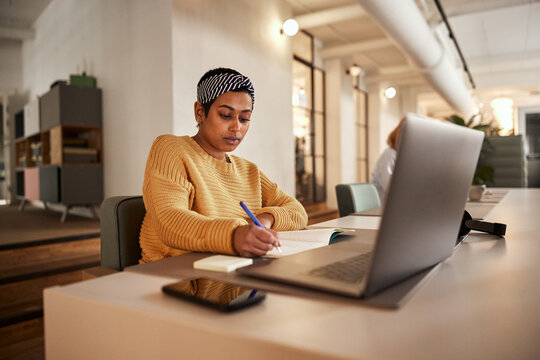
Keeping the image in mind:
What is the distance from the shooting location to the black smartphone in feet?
1.49

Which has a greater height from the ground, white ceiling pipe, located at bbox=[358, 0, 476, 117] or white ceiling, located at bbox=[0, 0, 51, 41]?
white ceiling, located at bbox=[0, 0, 51, 41]

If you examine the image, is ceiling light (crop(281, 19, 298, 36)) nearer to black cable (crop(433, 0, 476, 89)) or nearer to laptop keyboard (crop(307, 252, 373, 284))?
black cable (crop(433, 0, 476, 89))

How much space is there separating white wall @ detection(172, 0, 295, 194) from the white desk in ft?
11.2

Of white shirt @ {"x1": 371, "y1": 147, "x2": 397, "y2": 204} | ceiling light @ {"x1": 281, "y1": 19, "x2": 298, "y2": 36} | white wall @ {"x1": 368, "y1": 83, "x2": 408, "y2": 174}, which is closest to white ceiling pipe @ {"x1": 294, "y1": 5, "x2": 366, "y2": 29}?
ceiling light @ {"x1": 281, "y1": 19, "x2": 298, "y2": 36}

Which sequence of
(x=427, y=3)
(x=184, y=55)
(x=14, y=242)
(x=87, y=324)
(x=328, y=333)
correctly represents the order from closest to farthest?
(x=328, y=333), (x=87, y=324), (x=14, y=242), (x=184, y=55), (x=427, y=3)

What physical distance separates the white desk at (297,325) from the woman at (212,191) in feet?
0.66

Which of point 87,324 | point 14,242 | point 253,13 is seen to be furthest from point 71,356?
point 253,13

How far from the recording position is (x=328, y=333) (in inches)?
15.3

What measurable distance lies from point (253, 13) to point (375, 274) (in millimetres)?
4929

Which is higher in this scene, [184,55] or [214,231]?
[184,55]

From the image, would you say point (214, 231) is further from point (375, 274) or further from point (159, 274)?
point (375, 274)

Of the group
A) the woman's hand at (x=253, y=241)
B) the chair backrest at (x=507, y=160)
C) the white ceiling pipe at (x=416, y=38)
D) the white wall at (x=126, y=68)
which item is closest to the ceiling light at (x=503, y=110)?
the white ceiling pipe at (x=416, y=38)

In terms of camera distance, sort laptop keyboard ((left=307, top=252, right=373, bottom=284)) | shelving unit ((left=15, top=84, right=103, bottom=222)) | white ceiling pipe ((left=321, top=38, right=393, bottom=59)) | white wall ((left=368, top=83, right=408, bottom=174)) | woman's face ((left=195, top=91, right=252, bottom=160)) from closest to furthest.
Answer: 1. laptop keyboard ((left=307, top=252, right=373, bottom=284))
2. woman's face ((left=195, top=91, right=252, bottom=160))
3. shelving unit ((left=15, top=84, right=103, bottom=222))
4. white ceiling pipe ((left=321, top=38, right=393, bottom=59))
5. white wall ((left=368, top=83, right=408, bottom=174))

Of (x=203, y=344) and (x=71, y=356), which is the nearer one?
(x=203, y=344)
